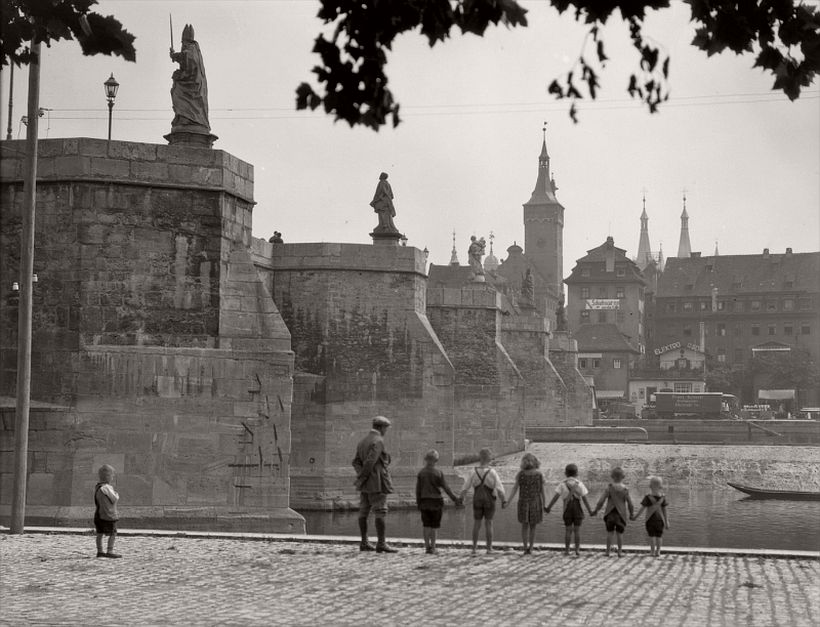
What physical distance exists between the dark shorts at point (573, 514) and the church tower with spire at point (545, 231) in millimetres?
111101

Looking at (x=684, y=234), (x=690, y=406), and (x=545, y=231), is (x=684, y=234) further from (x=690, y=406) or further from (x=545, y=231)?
(x=690, y=406)

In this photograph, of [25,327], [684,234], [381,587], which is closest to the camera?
[381,587]

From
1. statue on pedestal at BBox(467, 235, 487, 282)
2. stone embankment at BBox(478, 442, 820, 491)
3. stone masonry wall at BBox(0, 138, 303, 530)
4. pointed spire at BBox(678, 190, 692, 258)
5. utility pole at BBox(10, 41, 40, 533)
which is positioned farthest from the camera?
pointed spire at BBox(678, 190, 692, 258)

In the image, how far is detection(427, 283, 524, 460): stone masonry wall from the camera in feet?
133

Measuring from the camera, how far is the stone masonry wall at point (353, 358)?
3089 cm

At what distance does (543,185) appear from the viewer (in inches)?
5153

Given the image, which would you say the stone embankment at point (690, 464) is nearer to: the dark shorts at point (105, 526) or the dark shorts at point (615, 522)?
the dark shorts at point (615, 522)

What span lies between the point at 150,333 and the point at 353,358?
38.8ft

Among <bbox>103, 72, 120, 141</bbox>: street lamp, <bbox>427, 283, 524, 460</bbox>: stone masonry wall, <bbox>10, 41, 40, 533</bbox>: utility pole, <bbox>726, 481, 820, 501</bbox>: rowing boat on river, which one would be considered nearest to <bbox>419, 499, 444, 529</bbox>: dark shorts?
<bbox>10, 41, 40, 533</bbox>: utility pole

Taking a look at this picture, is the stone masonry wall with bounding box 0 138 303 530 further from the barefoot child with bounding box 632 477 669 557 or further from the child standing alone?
the barefoot child with bounding box 632 477 669 557

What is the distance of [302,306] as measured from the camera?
3131 centimetres

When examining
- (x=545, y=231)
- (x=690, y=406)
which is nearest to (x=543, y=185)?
A: (x=545, y=231)

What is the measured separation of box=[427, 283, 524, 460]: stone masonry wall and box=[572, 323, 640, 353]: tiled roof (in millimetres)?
56591

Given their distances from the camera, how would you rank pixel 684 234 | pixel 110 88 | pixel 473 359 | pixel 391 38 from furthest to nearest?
pixel 684 234, pixel 473 359, pixel 110 88, pixel 391 38
